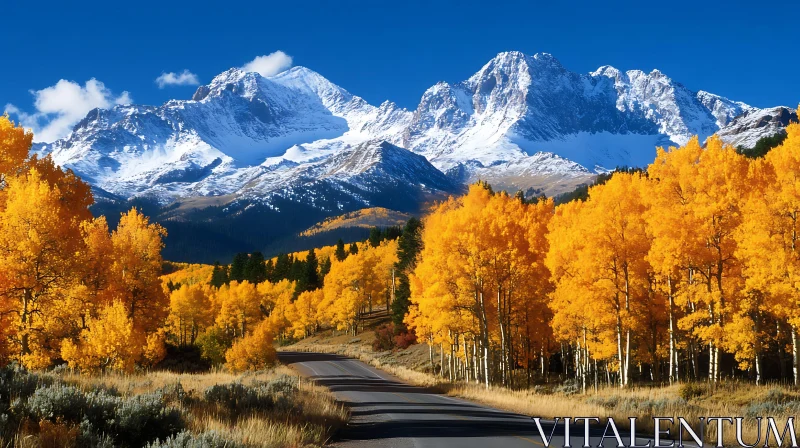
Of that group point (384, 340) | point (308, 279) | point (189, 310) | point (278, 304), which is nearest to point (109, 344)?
point (384, 340)

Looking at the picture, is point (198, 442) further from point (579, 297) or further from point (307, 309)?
point (307, 309)

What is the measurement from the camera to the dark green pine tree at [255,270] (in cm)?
12225

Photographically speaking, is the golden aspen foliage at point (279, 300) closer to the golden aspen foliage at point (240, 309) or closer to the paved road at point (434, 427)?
the golden aspen foliage at point (240, 309)

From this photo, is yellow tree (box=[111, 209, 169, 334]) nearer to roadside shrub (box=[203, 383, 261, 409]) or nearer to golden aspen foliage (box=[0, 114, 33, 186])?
golden aspen foliage (box=[0, 114, 33, 186])

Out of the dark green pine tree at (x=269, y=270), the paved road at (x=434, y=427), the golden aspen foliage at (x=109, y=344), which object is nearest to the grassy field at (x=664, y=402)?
the paved road at (x=434, y=427)

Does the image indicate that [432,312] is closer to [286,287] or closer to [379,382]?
[379,382]

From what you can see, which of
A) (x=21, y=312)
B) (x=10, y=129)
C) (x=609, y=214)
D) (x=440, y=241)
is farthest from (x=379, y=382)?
(x=10, y=129)

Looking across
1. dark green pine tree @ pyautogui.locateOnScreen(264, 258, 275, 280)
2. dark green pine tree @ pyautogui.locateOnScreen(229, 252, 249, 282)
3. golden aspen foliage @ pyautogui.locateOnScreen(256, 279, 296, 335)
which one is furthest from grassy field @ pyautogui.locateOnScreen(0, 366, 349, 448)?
dark green pine tree @ pyautogui.locateOnScreen(264, 258, 275, 280)

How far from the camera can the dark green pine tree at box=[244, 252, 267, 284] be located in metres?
122

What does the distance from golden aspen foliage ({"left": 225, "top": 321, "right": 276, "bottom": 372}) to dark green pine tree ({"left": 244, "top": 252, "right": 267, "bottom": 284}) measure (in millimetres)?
68758

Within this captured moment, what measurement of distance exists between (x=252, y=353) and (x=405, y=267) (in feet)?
71.4

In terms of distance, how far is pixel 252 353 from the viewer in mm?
53406

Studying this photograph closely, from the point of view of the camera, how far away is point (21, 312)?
79.9 ft

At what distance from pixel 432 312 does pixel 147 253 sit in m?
17.1
